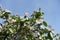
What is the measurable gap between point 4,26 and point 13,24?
241 millimetres

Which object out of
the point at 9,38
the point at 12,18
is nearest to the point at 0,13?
the point at 12,18

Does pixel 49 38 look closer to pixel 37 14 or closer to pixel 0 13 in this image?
pixel 37 14

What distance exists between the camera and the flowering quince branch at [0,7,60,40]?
473 cm

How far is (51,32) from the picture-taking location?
15.8 ft

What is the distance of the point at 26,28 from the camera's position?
15.6 feet

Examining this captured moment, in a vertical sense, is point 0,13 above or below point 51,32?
above

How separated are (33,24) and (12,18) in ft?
1.96

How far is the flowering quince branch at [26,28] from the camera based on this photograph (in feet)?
15.5

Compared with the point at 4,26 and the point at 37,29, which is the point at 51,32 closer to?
the point at 37,29

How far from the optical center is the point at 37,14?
4895mm

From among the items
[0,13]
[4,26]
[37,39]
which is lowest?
[37,39]

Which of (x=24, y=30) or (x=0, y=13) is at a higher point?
(x=0, y=13)

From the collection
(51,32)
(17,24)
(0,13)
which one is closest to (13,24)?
(17,24)

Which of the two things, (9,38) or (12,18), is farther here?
(12,18)
